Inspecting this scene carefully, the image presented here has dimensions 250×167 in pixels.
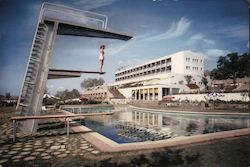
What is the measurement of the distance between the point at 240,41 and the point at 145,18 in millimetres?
5428

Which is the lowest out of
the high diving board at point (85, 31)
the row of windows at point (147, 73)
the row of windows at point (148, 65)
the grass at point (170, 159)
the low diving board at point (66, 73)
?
the grass at point (170, 159)

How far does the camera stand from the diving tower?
4841mm

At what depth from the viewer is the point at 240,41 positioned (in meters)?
8.37

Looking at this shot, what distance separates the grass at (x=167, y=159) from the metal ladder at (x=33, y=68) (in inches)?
88.5

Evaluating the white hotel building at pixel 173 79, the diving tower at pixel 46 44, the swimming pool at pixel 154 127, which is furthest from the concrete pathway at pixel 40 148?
the white hotel building at pixel 173 79

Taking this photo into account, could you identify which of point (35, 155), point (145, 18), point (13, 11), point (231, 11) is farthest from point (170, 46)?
point (35, 155)

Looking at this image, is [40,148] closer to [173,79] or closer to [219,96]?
[219,96]

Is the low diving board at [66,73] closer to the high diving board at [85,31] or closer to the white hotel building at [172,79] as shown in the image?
the high diving board at [85,31]

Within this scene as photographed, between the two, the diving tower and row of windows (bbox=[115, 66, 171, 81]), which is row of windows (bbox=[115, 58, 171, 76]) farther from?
the diving tower

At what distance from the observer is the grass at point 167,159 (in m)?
2.90

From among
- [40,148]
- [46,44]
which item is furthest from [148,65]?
[40,148]

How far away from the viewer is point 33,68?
16.3 ft

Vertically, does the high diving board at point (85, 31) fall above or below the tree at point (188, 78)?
below

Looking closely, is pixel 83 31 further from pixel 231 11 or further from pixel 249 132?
pixel 231 11
